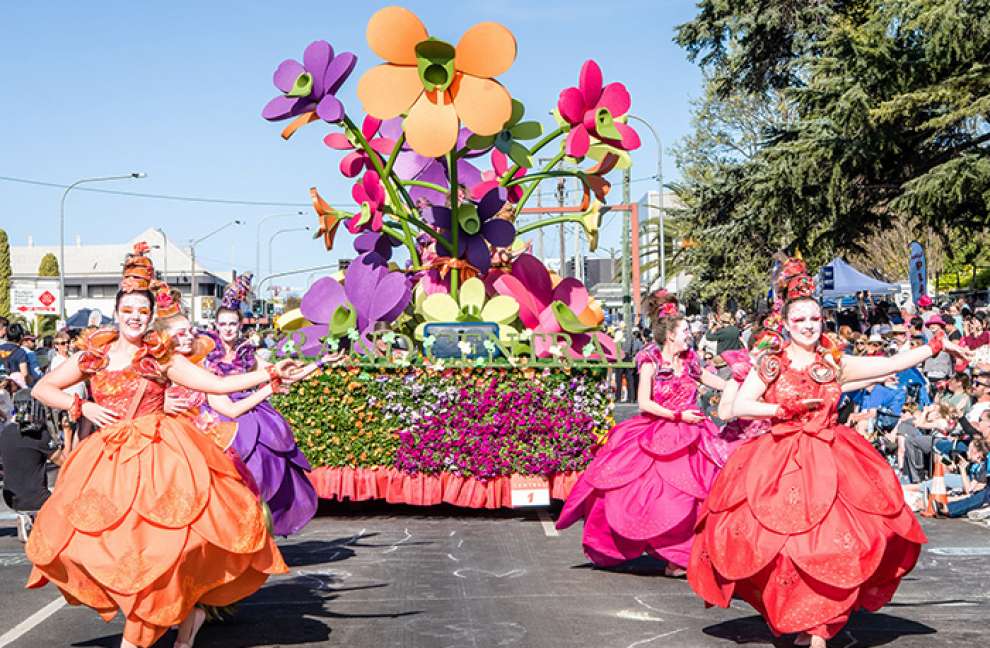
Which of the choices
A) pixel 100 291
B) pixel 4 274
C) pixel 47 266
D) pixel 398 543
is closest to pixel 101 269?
pixel 100 291

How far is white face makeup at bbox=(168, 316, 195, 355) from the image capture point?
293 inches

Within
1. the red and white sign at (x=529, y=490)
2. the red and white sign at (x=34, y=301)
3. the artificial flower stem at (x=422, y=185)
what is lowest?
the red and white sign at (x=529, y=490)

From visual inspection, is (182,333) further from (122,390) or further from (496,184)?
(496,184)

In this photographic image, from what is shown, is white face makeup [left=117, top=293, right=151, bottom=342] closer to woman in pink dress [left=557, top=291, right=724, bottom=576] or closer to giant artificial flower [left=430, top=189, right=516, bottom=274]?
woman in pink dress [left=557, top=291, right=724, bottom=576]

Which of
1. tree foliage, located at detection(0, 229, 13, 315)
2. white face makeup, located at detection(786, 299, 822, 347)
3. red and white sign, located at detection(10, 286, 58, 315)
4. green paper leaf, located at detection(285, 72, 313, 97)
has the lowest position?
white face makeup, located at detection(786, 299, 822, 347)

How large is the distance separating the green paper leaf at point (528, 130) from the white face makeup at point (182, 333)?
6002mm

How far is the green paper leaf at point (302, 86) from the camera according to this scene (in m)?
12.7

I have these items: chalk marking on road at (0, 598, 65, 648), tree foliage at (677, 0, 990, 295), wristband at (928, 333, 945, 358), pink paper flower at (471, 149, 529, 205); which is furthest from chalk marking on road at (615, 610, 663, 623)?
tree foliage at (677, 0, 990, 295)

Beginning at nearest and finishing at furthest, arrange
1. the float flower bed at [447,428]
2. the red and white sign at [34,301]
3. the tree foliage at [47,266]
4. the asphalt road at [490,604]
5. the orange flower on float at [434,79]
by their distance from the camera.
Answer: the asphalt road at [490,604] < the float flower bed at [447,428] < the orange flower on float at [434,79] < the red and white sign at [34,301] < the tree foliage at [47,266]

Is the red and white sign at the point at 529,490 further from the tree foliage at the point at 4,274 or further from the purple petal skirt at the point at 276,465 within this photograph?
the tree foliage at the point at 4,274

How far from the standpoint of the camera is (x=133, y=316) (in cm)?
689

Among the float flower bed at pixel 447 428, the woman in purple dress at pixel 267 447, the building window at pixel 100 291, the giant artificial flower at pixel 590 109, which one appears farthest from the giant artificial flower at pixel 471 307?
the building window at pixel 100 291

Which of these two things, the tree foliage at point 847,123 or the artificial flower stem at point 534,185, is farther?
→ the tree foliage at point 847,123

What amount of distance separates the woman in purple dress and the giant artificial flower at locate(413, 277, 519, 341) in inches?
123
